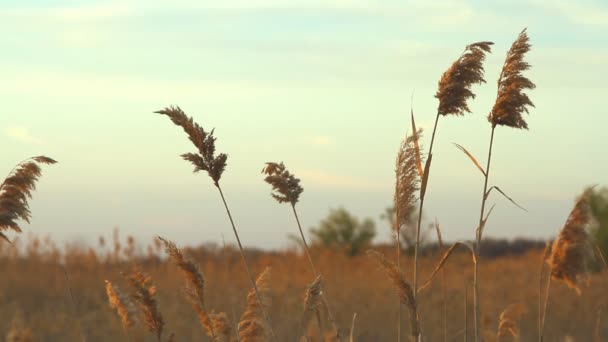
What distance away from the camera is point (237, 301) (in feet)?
38.4

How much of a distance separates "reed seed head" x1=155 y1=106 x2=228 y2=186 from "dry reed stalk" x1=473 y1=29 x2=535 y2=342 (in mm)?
871

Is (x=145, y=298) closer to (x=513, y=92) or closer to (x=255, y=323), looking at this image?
(x=255, y=323)

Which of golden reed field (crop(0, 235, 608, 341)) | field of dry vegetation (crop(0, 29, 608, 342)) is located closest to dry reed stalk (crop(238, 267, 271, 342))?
field of dry vegetation (crop(0, 29, 608, 342))

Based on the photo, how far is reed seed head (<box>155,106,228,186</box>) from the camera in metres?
2.69

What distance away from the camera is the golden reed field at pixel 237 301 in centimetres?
952

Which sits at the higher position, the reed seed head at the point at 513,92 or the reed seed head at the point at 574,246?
the reed seed head at the point at 513,92

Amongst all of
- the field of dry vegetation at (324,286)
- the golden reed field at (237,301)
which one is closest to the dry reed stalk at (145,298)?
the field of dry vegetation at (324,286)

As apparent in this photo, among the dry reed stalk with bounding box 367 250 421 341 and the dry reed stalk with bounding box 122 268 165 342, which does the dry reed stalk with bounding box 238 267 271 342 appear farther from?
the dry reed stalk with bounding box 367 250 421 341

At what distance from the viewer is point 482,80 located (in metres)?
2.87

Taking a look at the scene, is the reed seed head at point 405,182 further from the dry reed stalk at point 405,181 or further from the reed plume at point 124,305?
the reed plume at point 124,305

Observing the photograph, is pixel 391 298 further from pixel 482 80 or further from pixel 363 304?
pixel 482 80

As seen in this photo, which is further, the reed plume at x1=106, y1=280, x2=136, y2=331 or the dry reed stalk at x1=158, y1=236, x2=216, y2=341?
the reed plume at x1=106, y1=280, x2=136, y2=331

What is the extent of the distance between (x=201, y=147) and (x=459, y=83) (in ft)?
2.85

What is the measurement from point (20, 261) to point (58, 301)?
260 centimetres
